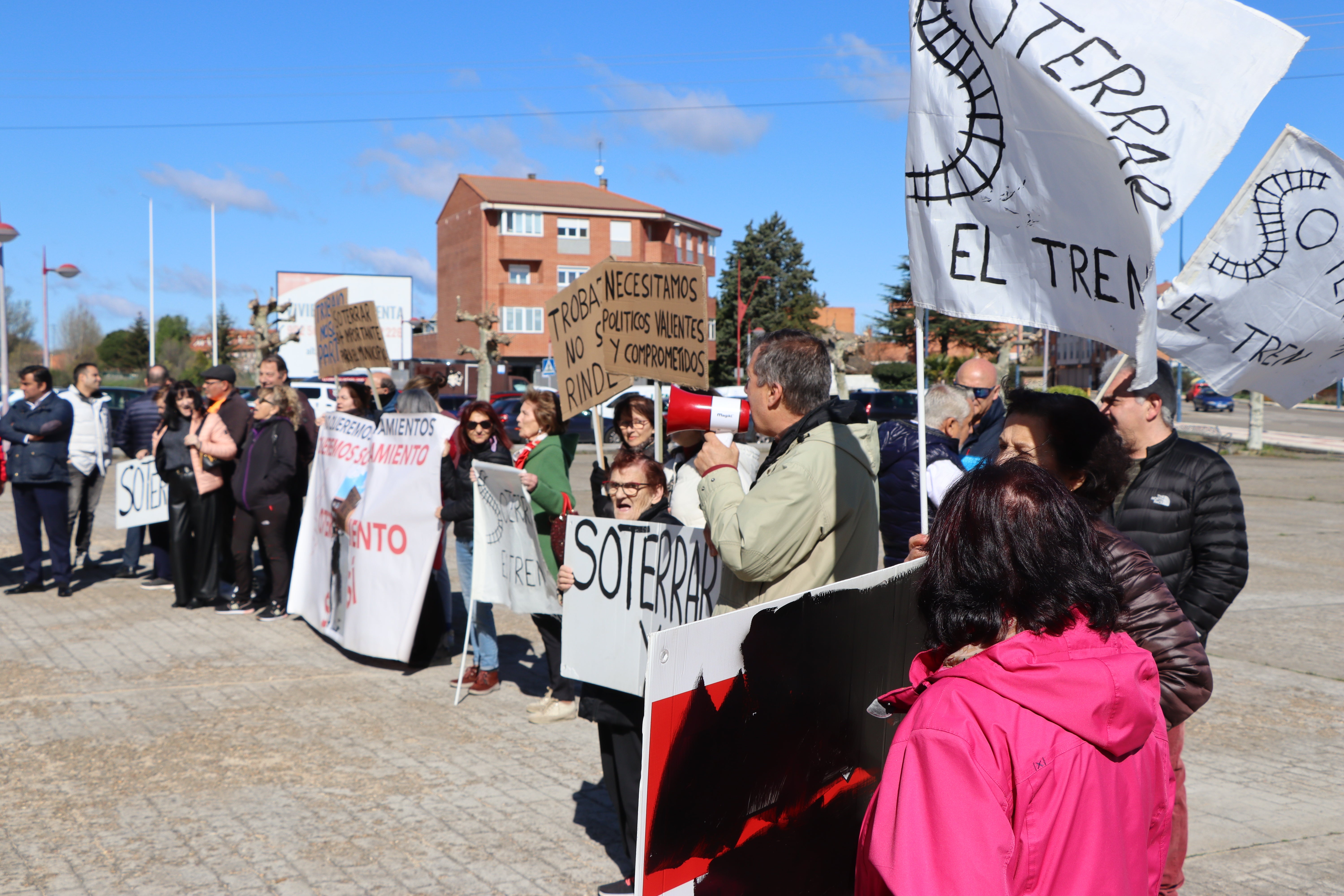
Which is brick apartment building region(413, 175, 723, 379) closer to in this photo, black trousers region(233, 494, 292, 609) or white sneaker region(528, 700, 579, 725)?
black trousers region(233, 494, 292, 609)

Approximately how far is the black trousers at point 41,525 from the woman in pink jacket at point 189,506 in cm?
106

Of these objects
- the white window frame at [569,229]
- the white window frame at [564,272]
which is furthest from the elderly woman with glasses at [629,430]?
the white window frame at [569,229]

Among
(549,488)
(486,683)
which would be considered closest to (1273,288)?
(549,488)

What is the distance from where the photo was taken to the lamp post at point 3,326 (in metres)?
14.1

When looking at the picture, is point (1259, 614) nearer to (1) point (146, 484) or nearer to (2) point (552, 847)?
(2) point (552, 847)

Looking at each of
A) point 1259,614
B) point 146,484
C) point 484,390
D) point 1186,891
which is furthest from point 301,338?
point 1186,891

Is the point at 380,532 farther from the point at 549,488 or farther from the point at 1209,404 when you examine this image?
the point at 1209,404

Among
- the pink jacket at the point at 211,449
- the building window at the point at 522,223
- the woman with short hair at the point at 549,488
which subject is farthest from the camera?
the building window at the point at 522,223

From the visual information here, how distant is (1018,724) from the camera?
1.57 m

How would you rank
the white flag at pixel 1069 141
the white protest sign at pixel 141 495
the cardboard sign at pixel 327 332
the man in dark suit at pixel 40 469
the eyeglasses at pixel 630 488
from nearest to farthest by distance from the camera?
the white flag at pixel 1069 141 → the eyeglasses at pixel 630 488 → the man in dark suit at pixel 40 469 → the white protest sign at pixel 141 495 → the cardboard sign at pixel 327 332

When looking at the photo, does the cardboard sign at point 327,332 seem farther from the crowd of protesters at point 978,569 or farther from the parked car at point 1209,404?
the parked car at point 1209,404

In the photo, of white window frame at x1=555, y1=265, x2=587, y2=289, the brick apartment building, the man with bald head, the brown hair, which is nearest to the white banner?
the brown hair

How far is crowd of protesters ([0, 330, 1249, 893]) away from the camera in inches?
62.0

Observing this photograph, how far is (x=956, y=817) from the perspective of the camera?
1537 millimetres
